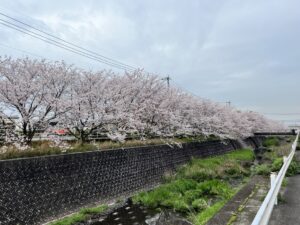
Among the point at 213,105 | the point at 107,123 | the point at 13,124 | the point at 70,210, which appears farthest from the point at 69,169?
the point at 213,105

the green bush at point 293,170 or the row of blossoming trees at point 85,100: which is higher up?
the row of blossoming trees at point 85,100

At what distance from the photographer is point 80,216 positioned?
10.9 metres

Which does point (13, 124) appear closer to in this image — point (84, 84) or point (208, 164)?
point (84, 84)

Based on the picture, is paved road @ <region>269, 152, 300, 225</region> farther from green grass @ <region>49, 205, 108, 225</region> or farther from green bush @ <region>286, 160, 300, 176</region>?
green grass @ <region>49, 205, 108, 225</region>

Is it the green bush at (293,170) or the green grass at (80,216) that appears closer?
the green grass at (80,216)

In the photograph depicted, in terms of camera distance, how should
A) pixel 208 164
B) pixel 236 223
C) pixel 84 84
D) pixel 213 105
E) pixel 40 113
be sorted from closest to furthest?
1. pixel 236 223
2. pixel 40 113
3. pixel 84 84
4. pixel 208 164
5. pixel 213 105

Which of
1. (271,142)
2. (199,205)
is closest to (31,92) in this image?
(199,205)

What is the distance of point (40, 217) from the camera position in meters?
10.1

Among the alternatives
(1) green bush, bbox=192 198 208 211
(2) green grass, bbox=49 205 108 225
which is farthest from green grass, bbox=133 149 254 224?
(2) green grass, bbox=49 205 108 225

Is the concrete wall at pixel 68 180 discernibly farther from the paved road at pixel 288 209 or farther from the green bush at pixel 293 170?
the green bush at pixel 293 170

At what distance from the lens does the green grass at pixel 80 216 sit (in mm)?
10247

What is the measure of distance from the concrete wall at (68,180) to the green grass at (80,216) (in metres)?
0.38

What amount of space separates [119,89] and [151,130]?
4.64m

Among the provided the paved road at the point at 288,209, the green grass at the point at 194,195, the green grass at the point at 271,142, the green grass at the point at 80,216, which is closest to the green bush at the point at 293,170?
the green grass at the point at 194,195
